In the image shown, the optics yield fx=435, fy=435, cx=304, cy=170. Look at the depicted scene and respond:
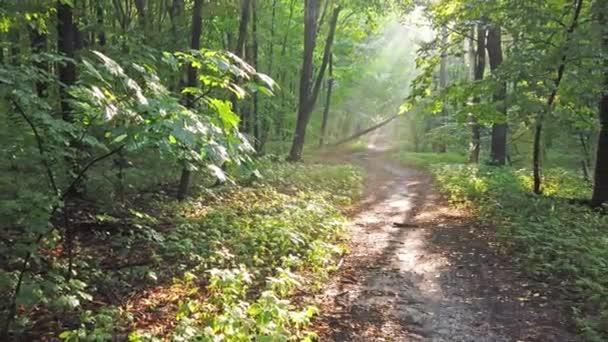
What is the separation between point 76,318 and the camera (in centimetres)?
383

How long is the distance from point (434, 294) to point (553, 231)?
3226 mm

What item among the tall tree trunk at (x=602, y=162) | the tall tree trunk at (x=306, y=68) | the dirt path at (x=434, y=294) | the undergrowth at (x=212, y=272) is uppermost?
the tall tree trunk at (x=306, y=68)

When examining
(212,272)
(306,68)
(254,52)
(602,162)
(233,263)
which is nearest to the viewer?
(212,272)

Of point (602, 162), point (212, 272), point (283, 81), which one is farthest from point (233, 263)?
point (283, 81)

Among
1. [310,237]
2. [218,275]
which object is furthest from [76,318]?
[310,237]

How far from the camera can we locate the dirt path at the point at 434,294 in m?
4.43

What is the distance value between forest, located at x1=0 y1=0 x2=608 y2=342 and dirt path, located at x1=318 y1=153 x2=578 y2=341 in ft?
0.09

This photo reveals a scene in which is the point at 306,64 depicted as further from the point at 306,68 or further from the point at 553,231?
the point at 553,231

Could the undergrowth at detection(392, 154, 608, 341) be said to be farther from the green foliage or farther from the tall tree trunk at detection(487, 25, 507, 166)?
the tall tree trunk at detection(487, 25, 507, 166)

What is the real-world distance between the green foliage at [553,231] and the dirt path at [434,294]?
297 mm

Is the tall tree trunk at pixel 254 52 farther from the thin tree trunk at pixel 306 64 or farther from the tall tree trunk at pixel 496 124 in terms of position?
the tall tree trunk at pixel 496 124

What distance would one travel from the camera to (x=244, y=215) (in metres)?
7.93

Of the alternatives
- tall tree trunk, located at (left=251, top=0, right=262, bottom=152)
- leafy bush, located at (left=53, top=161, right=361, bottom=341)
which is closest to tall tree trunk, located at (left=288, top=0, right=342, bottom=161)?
tall tree trunk, located at (left=251, top=0, right=262, bottom=152)

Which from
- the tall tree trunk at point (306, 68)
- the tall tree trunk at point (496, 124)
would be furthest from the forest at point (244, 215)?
the tall tree trunk at point (306, 68)
